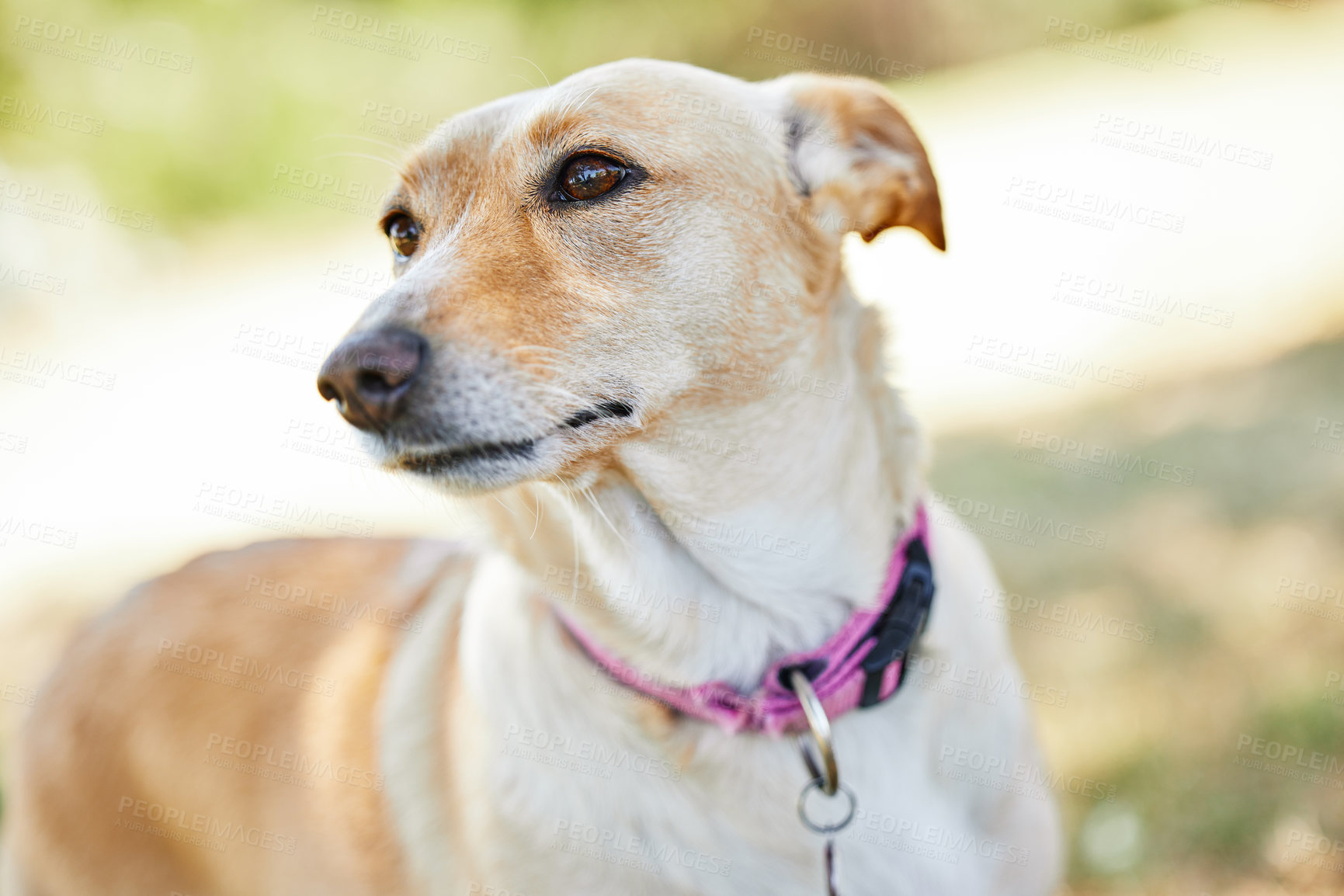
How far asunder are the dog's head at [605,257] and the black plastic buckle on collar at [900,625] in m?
0.56

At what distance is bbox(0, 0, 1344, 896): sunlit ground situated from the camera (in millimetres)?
3090

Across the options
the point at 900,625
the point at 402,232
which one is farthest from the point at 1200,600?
the point at 402,232

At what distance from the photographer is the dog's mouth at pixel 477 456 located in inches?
70.6

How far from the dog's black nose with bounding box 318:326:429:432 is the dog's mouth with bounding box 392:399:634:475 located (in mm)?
121

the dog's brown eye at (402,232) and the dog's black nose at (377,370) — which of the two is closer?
the dog's black nose at (377,370)

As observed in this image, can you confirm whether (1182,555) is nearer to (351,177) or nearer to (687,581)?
(687,581)

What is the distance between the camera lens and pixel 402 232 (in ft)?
7.85

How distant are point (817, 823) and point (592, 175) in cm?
146

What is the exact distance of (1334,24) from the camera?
12.7m

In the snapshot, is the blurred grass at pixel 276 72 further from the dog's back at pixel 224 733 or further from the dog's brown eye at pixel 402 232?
the dog's brown eye at pixel 402 232

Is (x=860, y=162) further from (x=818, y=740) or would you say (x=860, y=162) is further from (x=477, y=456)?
(x=818, y=740)

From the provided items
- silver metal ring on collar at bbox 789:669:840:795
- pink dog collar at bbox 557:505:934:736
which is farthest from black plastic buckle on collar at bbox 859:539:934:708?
silver metal ring on collar at bbox 789:669:840:795

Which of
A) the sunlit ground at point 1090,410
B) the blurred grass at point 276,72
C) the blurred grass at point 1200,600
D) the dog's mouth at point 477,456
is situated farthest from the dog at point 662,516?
the blurred grass at point 276,72

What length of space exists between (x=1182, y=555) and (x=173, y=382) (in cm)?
985
